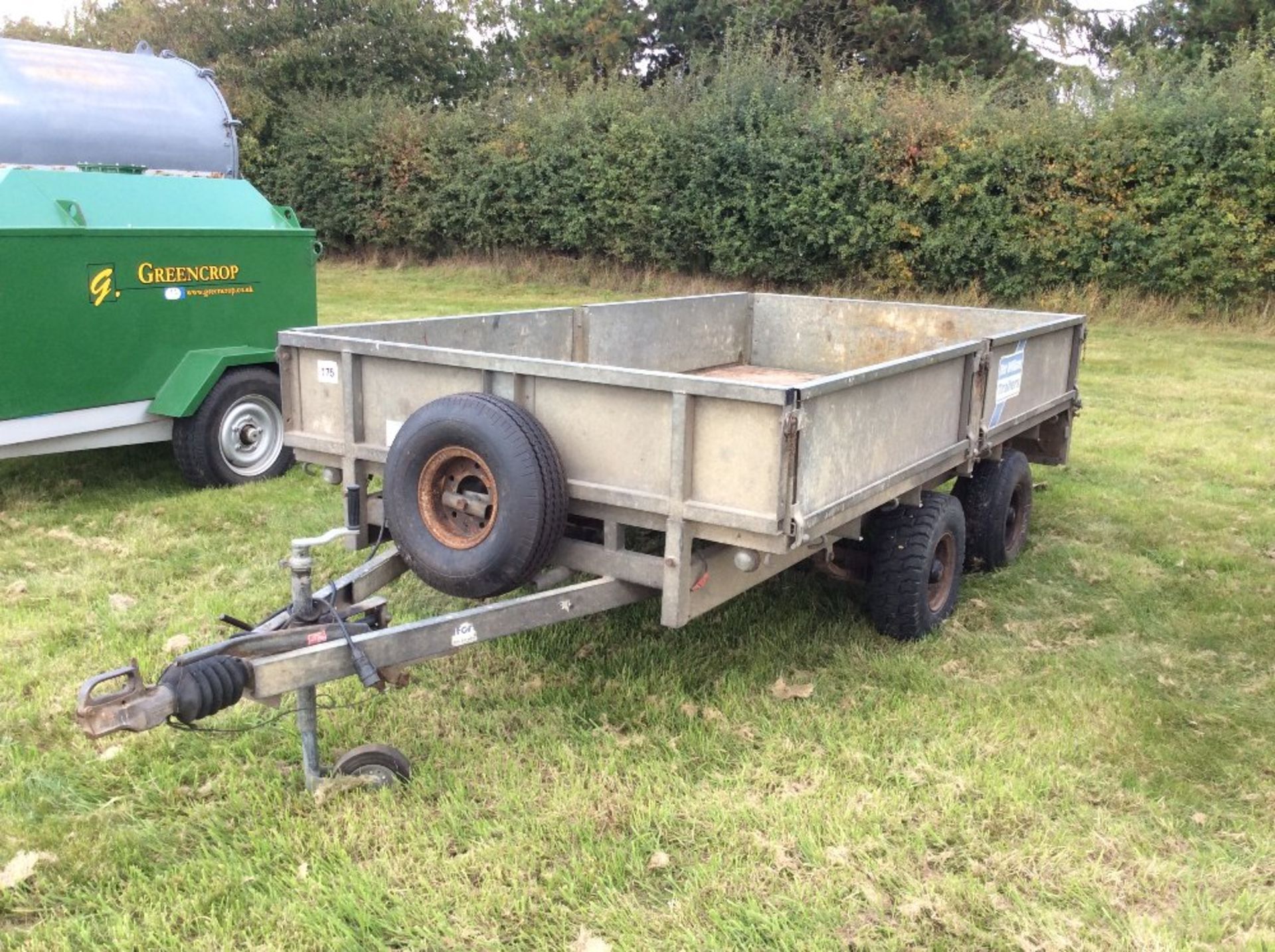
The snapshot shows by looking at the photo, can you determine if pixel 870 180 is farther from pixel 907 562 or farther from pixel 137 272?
pixel 907 562

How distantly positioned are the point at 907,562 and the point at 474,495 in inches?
72.1

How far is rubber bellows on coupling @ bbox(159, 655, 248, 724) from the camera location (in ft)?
9.49

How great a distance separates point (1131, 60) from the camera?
16.2 m

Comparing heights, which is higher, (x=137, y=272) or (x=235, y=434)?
(x=137, y=272)

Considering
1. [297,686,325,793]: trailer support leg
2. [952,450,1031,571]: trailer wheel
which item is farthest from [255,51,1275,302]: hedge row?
[297,686,325,793]: trailer support leg

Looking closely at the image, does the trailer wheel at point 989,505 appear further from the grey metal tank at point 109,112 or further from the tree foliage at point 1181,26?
the tree foliage at point 1181,26

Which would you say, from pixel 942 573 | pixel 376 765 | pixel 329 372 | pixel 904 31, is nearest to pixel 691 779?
pixel 376 765

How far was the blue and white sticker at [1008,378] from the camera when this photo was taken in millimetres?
5039

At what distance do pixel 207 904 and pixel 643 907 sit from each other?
1.14 m

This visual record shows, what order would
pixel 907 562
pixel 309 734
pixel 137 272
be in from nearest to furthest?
1. pixel 309 734
2. pixel 907 562
3. pixel 137 272

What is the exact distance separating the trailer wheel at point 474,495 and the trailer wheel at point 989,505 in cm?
266

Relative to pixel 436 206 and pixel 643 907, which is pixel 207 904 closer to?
pixel 643 907

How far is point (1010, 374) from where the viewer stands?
518cm

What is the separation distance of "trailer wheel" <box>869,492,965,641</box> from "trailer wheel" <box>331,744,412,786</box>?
6.84 feet
